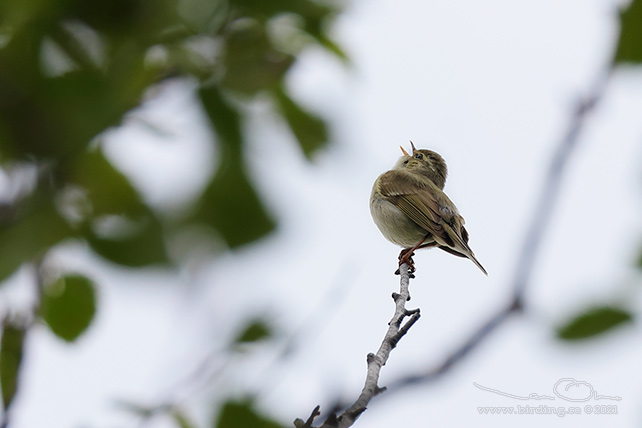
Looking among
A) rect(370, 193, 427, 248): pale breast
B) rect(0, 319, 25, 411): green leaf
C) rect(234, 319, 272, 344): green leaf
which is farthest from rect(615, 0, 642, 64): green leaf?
rect(370, 193, 427, 248): pale breast

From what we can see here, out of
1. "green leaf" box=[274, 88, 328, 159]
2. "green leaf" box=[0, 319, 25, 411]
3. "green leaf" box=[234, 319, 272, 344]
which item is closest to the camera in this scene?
"green leaf" box=[234, 319, 272, 344]

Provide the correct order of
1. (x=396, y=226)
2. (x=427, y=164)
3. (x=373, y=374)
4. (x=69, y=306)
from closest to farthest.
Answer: (x=69, y=306), (x=373, y=374), (x=396, y=226), (x=427, y=164)

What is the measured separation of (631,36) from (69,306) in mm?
960

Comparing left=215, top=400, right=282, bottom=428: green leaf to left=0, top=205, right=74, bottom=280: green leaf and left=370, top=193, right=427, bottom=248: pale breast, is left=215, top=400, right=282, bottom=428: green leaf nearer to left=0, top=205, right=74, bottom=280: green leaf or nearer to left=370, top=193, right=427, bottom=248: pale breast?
left=0, top=205, right=74, bottom=280: green leaf

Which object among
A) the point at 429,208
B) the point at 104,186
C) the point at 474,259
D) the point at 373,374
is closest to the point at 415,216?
the point at 429,208

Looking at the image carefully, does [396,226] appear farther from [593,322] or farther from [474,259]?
[593,322]

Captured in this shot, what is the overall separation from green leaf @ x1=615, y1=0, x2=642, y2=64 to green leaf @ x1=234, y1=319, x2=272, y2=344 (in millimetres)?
520

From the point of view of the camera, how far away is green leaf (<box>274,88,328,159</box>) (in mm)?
1273

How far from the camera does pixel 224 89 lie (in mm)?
1081

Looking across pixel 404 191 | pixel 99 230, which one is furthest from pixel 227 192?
pixel 404 191

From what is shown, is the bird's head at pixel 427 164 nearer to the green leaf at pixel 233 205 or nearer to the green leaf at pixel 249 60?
the green leaf at pixel 249 60

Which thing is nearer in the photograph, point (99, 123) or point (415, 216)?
point (99, 123)

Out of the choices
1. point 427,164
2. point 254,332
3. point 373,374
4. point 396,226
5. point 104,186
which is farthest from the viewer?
point 427,164

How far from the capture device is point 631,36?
725 millimetres
